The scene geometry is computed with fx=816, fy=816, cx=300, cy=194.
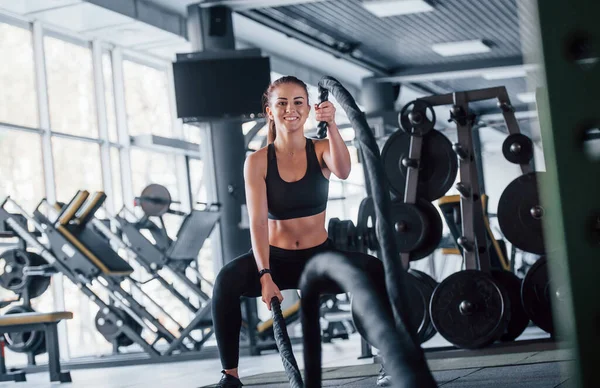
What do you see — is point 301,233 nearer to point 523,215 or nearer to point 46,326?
point 523,215

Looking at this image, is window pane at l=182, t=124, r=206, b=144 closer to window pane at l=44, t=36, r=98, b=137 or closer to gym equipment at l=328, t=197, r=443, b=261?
window pane at l=44, t=36, r=98, b=137

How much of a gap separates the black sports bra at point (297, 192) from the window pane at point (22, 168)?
6318 millimetres

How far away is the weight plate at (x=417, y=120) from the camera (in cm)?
500

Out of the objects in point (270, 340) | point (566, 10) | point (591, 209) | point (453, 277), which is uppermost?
point (566, 10)

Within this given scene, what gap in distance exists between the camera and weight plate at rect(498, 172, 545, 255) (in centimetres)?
492

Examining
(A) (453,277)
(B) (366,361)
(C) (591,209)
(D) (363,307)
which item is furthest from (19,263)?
(C) (591,209)

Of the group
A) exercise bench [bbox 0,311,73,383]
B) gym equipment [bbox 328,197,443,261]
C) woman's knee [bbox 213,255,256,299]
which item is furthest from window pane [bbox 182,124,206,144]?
woman's knee [bbox 213,255,256,299]

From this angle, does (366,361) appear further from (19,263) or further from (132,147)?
(132,147)

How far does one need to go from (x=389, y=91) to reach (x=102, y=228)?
681 centimetres

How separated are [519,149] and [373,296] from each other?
3797mm

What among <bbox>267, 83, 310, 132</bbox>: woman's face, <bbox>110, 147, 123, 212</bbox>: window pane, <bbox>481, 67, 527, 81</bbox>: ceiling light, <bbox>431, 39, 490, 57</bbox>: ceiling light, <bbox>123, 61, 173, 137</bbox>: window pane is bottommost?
<bbox>267, 83, 310, 132</bbox>: woman's face

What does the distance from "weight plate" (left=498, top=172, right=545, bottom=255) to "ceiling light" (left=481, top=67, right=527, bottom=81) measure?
7928mm

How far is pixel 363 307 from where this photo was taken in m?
1.40

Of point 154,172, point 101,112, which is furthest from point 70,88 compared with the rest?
point 154,172
